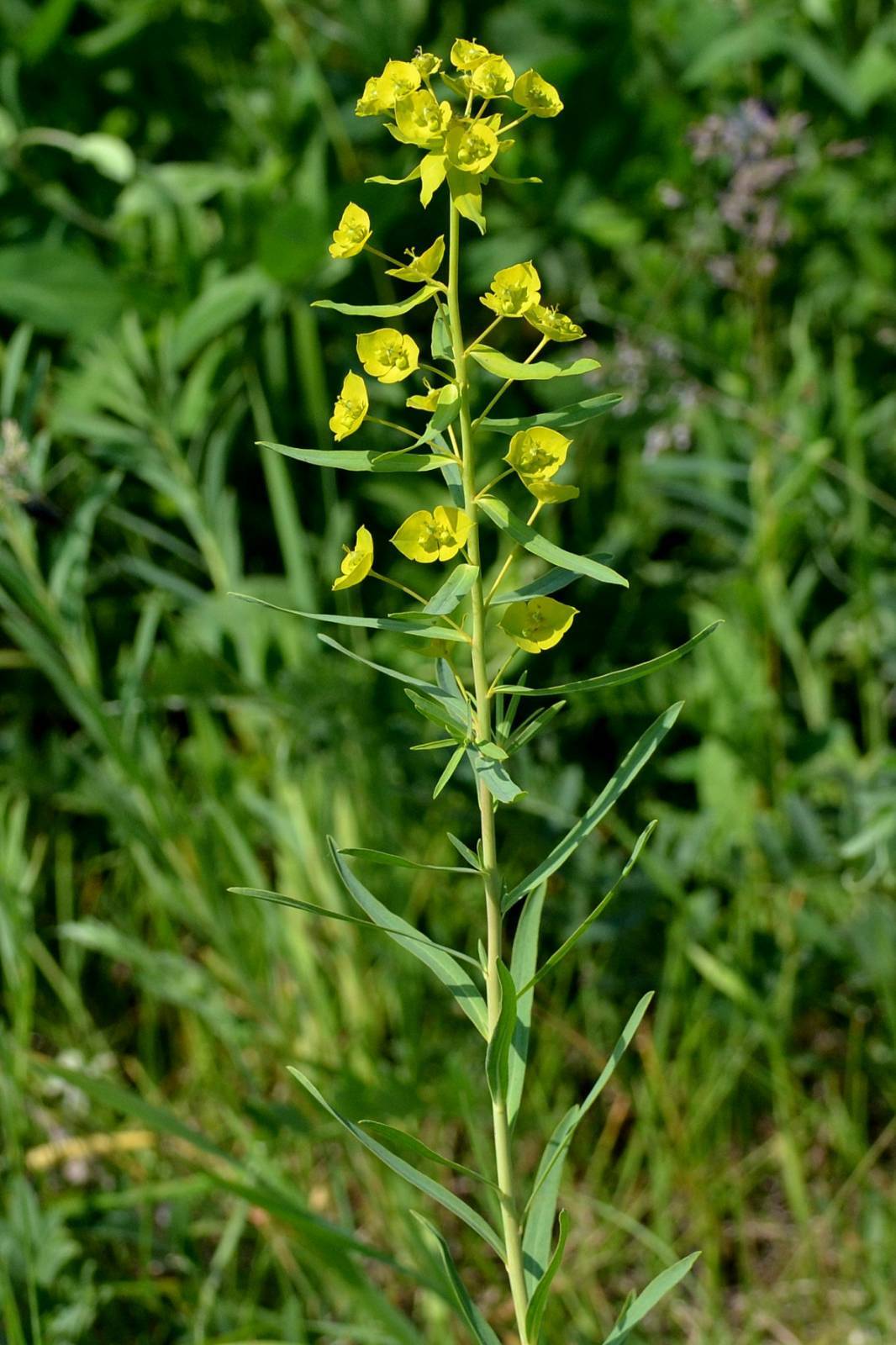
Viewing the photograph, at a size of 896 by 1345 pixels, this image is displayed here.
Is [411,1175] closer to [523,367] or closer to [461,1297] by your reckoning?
[461,1297]

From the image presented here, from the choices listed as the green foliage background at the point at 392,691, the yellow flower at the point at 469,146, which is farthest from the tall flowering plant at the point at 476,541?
the green foliage background at the point at 392,691

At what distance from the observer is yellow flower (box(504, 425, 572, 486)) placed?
612mm

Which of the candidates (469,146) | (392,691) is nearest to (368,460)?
(469,146)

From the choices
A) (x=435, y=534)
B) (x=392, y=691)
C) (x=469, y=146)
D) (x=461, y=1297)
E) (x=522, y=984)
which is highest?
(x=469, y=146)

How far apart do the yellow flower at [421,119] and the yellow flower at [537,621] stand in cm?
20

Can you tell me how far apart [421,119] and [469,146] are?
0.02 meters

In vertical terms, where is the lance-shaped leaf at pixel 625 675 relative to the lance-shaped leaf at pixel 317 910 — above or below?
above

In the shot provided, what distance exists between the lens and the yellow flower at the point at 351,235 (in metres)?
0.61

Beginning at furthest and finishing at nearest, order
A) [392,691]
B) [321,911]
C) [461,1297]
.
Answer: [392,691], [461,1297], [321,911]

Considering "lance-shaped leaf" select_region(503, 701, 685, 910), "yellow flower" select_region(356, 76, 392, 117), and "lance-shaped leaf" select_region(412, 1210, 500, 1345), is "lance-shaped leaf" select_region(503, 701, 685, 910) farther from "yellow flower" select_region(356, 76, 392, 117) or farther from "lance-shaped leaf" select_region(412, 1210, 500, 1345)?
"yellow flower" select_region(356, 76, 392, 117)

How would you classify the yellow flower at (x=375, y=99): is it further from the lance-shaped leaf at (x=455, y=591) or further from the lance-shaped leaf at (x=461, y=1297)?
the lance-shaped leaf at (x=461, y=1297)

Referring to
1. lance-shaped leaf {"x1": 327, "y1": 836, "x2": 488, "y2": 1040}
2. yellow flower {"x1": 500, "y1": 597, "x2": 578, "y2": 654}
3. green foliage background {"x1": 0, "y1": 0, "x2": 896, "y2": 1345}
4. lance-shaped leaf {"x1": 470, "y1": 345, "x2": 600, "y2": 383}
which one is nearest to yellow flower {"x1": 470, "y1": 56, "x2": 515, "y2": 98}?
lance-shaped leaf {"x1": 470, "y1": 345, "x2": 600, "y2": 383}

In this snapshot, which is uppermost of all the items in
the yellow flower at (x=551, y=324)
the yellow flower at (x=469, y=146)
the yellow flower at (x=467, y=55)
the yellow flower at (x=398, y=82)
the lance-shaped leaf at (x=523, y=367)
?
the yellow flower at (x=467, y=55)

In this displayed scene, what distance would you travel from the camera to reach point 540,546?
0.59 m
